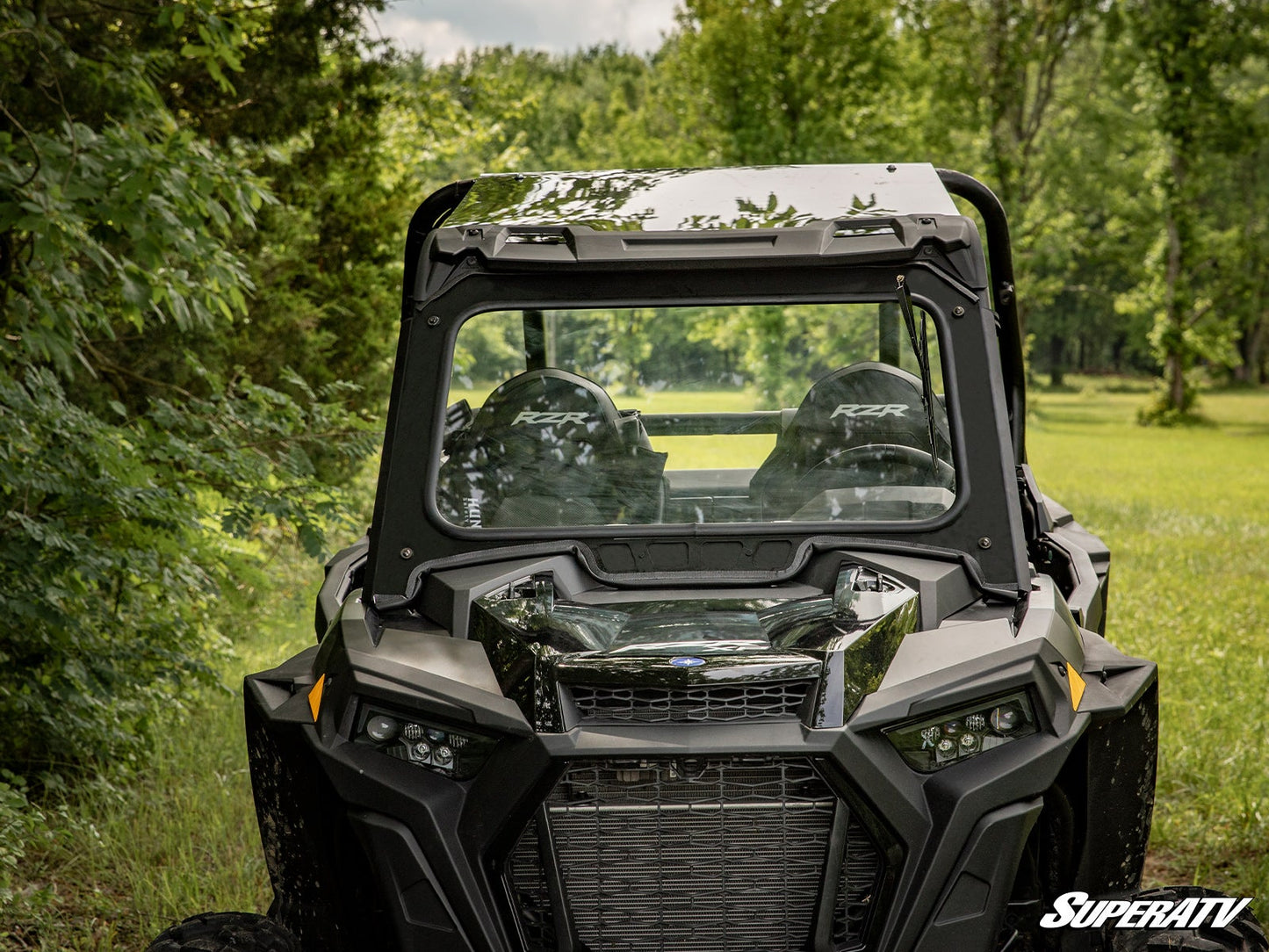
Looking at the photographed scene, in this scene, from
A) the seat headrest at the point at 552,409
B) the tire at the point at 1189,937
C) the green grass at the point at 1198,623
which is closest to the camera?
the tire at the point at 1189,937

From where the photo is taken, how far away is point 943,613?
110 inches

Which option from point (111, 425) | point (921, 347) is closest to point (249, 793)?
point (111, 425)

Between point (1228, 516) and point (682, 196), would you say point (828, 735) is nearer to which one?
point (682, 196)

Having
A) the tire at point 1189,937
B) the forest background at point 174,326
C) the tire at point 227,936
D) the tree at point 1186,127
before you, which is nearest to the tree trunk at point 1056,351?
the tree at point 1186,127

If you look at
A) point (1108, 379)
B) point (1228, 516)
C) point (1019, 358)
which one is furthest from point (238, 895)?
point (1108, 379)

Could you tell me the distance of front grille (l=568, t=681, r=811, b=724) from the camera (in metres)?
2.46

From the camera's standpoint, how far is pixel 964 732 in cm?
255

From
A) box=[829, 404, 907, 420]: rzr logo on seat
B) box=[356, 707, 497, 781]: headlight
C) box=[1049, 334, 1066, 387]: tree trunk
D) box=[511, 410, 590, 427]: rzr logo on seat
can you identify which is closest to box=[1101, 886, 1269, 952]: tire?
box=[829, 404, 907, 420]: rzr logo on seat

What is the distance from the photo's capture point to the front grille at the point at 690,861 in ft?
8.16

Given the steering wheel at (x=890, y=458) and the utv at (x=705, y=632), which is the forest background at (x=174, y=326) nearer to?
the utv at (x=705, y=632)

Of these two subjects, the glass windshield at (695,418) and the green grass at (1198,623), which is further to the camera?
the green grass at (1198,623)

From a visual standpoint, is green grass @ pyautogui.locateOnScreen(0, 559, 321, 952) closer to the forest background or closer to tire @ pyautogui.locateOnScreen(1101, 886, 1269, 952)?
the forest background

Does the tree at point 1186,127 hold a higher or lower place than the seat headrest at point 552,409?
higher

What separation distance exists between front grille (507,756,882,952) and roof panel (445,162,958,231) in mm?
1414
